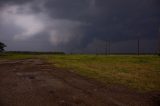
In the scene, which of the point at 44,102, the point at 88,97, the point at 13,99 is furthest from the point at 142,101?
the point at 13,99

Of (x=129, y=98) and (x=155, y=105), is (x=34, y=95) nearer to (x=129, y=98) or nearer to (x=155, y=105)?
(x=129, y=98)

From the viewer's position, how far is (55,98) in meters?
12.6

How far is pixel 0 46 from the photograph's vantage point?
4616 inches

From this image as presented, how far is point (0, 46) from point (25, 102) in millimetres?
112261

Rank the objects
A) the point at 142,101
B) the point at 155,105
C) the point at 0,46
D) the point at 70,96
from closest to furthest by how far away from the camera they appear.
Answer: the point at 155,105 < the point at 142,101 < the point at 70,96 < the point at 0,46

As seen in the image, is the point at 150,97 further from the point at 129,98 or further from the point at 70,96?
the point at 70,96

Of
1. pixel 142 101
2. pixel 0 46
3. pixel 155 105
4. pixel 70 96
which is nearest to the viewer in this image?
pixel 155 105

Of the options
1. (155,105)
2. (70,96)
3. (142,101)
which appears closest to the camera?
(155,105)

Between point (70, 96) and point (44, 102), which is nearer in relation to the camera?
point (44, 102)

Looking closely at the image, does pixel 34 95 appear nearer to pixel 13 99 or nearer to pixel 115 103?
pixel 13 99

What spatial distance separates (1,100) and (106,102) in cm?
556

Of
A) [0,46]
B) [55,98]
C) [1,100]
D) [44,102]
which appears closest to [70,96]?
[55,98]

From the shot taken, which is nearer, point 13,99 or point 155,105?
point 155,105

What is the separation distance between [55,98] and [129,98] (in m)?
4.13
